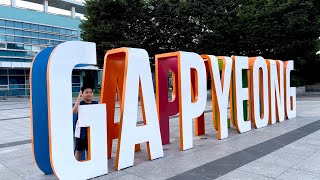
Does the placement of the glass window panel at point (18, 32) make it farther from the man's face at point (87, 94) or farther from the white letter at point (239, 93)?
the man's face at point (87, 94)

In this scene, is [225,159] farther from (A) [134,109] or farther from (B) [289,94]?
(B) [289,94]

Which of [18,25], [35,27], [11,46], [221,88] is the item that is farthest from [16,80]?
[221,88]

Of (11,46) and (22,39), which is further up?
(22,39)

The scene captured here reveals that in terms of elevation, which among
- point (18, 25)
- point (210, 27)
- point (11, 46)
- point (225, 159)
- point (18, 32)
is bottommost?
point (225, 159)

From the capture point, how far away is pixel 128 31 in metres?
22.5

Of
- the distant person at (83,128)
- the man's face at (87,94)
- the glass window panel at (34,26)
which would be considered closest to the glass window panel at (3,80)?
the glass window panel at (34,26)

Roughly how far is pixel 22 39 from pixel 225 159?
31788 millimetres

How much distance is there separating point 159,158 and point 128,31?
1803 cm

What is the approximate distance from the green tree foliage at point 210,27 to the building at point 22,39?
322 inches

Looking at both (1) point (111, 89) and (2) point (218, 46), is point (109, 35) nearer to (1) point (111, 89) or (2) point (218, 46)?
(2) point (218, 46)

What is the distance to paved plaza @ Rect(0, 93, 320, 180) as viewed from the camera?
4645 mm

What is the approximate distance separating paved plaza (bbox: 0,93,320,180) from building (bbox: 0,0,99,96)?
76.0ft

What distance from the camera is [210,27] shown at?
2191 cm

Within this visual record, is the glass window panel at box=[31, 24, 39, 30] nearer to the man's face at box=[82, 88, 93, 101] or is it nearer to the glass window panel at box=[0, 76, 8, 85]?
the glass window panel at box=[0, 76, 8, 85]
